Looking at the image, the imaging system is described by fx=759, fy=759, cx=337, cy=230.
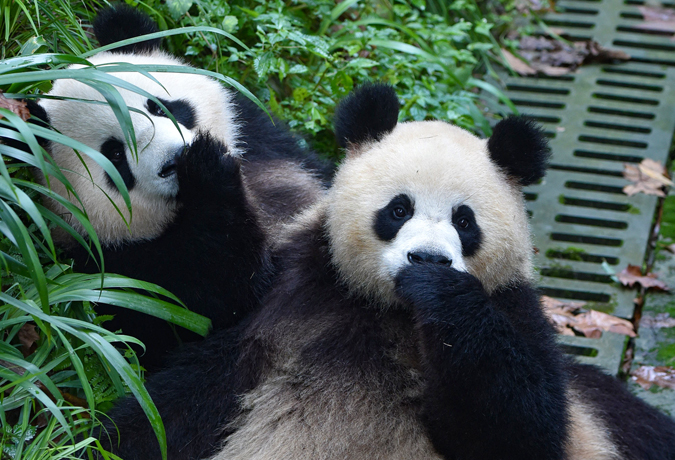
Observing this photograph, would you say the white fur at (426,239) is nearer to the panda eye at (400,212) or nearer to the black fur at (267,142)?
the panda eye at (400,212)

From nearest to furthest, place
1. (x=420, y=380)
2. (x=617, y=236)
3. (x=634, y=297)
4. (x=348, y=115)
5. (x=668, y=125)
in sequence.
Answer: (x=420, y=380), (x=348, y=115), (x=634, y=297), (x=617, y=236), (x=668, y=125)

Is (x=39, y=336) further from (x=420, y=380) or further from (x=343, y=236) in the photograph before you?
(x=420, y=380)

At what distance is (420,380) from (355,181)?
90 centimetres

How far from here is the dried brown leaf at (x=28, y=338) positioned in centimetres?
336

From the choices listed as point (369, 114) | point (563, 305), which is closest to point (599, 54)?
point (563, 305)

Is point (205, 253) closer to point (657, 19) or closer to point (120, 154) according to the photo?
point (120, 154)

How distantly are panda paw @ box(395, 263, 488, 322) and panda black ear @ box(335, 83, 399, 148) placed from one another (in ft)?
2.45

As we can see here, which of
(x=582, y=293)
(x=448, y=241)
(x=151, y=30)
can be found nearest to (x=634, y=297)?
(x=582, y=293)

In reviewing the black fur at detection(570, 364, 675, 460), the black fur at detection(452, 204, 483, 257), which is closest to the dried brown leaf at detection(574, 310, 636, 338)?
the black fur at detection(570, 364, 675, 460)

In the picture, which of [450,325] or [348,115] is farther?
[348,115]

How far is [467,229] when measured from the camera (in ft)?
10.4

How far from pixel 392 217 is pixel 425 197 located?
0.16 meters

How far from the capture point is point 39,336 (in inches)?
133

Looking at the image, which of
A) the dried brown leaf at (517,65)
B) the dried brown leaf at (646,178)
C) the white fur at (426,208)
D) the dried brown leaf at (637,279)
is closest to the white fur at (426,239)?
the white fur at (426,208)
